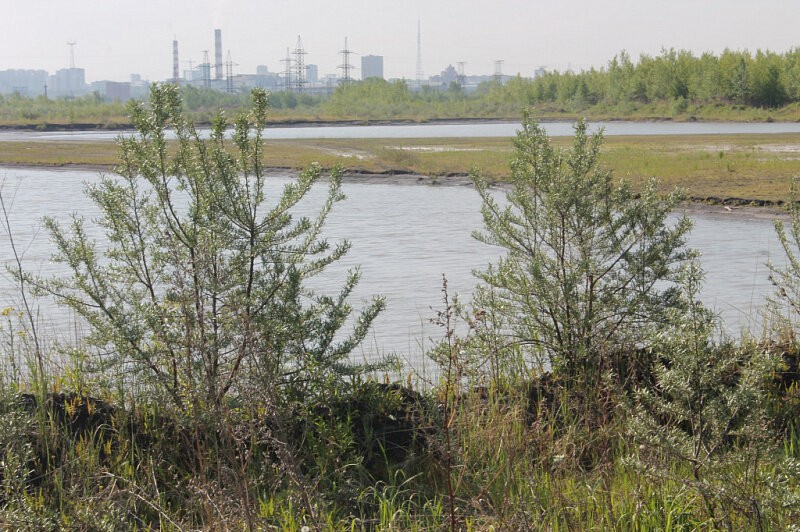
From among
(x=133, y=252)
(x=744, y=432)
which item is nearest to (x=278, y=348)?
(x=133, y=252)

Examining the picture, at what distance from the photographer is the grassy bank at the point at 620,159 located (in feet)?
87.1

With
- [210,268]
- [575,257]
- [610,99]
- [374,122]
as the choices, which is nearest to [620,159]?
[575,257]

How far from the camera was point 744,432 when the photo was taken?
4133 mm

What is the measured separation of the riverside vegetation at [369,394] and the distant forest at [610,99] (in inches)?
2984

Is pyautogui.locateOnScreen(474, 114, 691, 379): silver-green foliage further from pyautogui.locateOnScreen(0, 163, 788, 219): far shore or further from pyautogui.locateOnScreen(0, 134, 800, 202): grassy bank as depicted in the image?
pyautogui.locateOnScreen(0, 134, 800, 202): grassy bank

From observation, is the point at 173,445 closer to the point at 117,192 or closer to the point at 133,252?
the point at 133,252

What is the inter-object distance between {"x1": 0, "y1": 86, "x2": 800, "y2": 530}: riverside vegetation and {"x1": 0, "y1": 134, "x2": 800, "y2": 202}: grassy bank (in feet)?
37.7

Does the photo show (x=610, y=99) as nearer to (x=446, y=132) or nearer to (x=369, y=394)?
(x=446, y=132)

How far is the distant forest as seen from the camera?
9338 centimetres

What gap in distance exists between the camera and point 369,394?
5.79 metres

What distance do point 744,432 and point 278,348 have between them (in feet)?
8.35

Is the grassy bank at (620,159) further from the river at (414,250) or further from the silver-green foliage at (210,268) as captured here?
the silver-green foliage at (210,268)

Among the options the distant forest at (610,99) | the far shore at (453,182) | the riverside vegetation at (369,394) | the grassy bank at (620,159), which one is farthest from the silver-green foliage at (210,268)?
the distant forest at (610,99)

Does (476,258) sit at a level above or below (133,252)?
below
